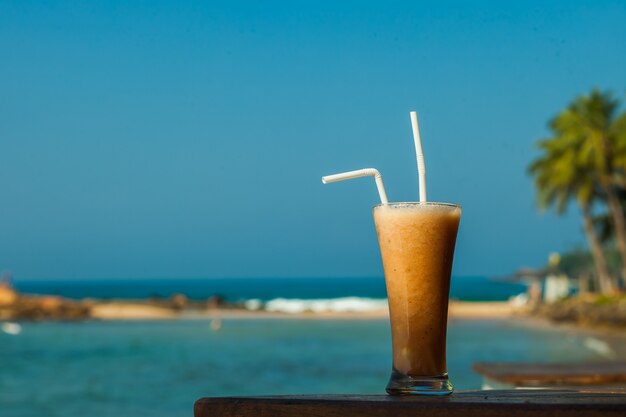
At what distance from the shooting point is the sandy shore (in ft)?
125

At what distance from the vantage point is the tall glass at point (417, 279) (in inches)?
63.3

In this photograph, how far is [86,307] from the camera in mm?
38562

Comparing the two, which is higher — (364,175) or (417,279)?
(364,175)

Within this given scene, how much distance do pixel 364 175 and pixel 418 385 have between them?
0.33 meters

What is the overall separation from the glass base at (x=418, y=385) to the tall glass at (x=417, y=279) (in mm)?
19

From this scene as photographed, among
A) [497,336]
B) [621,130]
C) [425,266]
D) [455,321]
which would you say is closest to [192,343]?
[497,336]

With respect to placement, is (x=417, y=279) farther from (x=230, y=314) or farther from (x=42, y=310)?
(x=230, y=314)

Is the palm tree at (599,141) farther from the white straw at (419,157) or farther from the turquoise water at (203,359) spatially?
the white straw at (419,157)

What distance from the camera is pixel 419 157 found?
1.61 m

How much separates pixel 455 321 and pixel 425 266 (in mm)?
33793

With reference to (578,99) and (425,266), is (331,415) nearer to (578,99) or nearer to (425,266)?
(425,266)

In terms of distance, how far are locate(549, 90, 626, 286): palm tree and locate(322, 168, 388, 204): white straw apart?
34247mm

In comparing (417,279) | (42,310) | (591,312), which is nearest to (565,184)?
(591,312)

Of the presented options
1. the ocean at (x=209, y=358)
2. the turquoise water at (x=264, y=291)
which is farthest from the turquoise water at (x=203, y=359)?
the turquoise water at (x=264, y=291)
